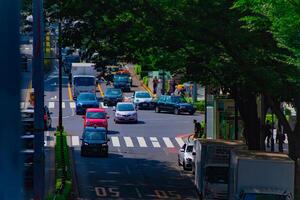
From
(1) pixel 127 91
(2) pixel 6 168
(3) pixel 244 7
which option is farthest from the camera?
(1) pixel 127 91

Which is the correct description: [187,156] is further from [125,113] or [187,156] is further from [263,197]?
[125,113]

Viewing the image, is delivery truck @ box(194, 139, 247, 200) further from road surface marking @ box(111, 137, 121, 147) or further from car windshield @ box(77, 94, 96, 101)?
car windshield @ box(77, 94, 96, 101)

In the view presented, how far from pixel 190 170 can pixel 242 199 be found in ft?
57.0

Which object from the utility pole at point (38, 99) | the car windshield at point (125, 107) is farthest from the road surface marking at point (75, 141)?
the utility pole at point (38, 99)

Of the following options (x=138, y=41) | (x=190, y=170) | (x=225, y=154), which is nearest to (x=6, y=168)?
(x=138, y=41)

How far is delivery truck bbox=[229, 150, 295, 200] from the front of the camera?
67.5 ft

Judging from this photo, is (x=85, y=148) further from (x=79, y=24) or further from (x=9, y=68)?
(x=9, y=68)

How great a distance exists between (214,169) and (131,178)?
8.32m

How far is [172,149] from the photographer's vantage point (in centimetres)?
4569

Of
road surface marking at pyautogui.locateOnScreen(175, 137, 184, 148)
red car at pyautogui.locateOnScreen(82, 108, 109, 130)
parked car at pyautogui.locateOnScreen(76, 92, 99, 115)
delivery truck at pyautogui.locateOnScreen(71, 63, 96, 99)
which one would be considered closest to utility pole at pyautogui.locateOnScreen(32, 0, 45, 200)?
road surface marking at pyautogui.locateOnScreen(175, 137, 184, 148)

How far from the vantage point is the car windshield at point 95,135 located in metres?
41.4

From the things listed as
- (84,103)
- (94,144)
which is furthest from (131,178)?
(84,103)

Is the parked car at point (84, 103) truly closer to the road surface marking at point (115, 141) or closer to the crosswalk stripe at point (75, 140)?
the crosswalk stripe at point (75, 140)

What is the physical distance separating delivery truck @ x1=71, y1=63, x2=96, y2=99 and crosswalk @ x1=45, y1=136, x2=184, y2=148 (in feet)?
76.2
